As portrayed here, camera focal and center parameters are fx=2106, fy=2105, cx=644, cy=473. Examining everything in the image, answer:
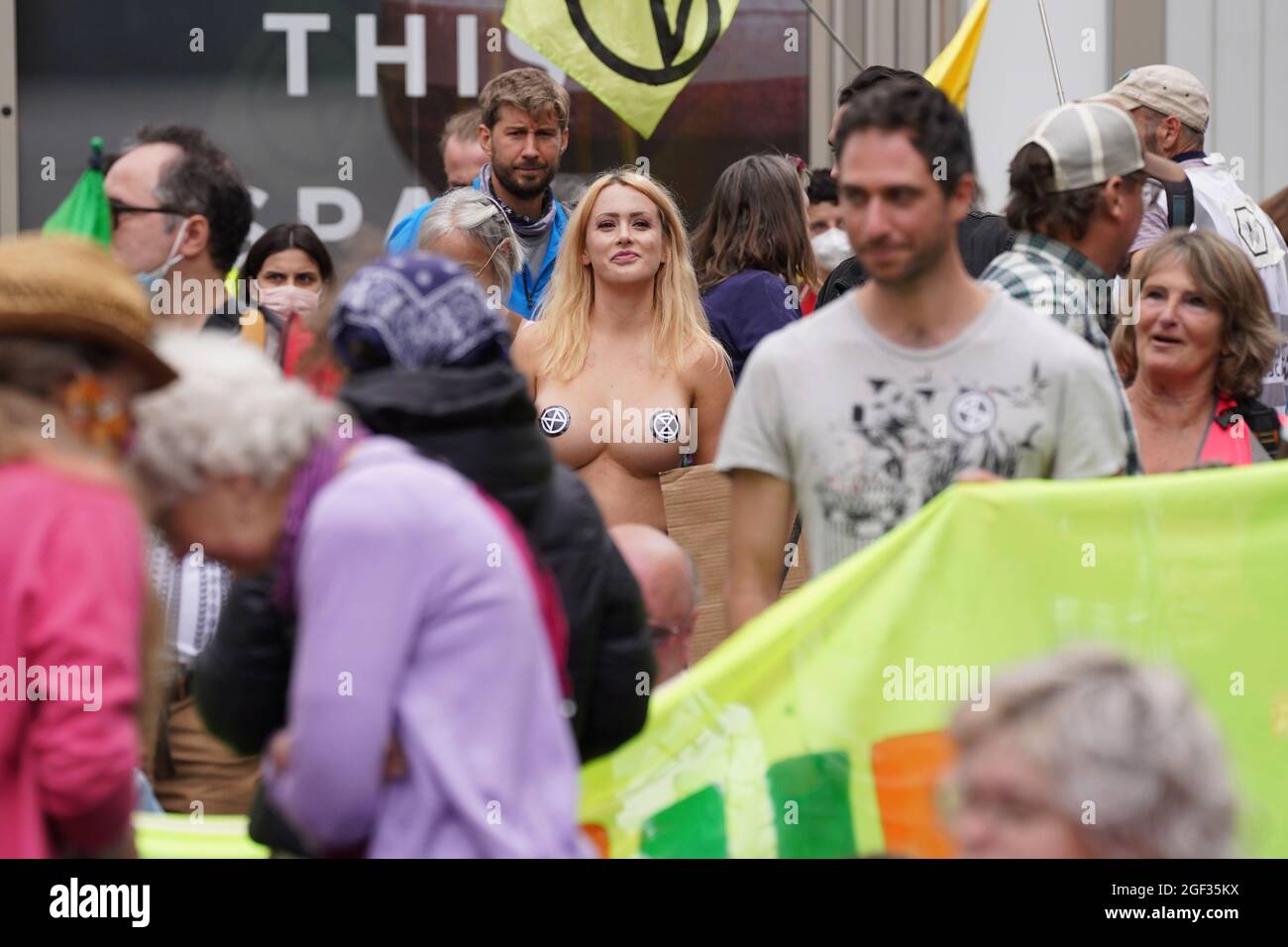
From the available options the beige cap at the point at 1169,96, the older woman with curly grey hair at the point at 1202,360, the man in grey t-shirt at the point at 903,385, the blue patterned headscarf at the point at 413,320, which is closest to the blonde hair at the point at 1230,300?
the older woman with curly grey hair at the point at 1202,360

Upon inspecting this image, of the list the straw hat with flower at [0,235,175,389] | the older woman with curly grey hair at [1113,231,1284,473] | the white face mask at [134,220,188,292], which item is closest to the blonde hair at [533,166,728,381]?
the white face mask at [134,220,188,292]

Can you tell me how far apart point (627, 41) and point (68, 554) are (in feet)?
18.6

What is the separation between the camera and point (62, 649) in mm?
2889

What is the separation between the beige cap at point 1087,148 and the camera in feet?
15.9

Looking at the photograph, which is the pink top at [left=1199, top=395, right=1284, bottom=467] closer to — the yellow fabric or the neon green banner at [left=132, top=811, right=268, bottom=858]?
the yellow fabric

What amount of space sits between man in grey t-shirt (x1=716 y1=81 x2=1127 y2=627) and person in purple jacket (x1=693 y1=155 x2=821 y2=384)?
2560 millimetres

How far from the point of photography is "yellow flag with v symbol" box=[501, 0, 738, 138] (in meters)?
8.12

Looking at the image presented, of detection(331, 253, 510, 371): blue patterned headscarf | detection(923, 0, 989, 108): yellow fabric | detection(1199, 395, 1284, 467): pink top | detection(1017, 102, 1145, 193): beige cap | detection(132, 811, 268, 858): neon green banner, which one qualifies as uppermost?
detection(923, 0, 989, 108): yellow fabric

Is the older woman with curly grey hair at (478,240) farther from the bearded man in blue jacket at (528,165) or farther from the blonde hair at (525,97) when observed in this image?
the blonde hair at (525,97)

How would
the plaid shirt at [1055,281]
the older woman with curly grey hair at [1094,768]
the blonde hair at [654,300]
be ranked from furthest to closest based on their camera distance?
the blonde hair at [654,300] < the plaid shirt at [1055,281] < the older woman with curly grey hair at [1094,768]

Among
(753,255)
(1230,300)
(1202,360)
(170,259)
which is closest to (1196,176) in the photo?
(753,255)

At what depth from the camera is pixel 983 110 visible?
409 inches

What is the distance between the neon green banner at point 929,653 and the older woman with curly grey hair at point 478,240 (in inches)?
102
